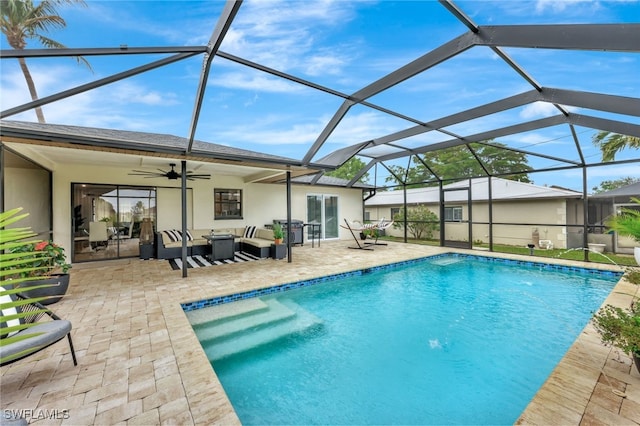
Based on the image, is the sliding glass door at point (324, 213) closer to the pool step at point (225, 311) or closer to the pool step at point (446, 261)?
the pool step at point (446, 261)

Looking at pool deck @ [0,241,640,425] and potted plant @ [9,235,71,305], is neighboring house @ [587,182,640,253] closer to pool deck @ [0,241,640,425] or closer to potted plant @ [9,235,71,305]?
pool deck @ [0,241,640,425]

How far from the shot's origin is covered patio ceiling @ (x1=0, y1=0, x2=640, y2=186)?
3.48 meters

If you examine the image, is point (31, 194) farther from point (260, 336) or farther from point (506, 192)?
point (506, 192)

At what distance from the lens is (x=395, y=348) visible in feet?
12.6

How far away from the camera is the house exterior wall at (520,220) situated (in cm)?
1066

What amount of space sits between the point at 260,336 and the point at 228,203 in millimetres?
6786

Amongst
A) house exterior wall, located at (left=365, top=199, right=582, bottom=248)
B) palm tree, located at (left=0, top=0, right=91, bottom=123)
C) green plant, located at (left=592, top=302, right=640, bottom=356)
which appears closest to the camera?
green plant, located at (left=592, top=302, right=640, bottom=356)

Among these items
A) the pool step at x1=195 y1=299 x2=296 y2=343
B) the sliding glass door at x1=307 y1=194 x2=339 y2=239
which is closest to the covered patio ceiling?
the pool step at x1=195 y1=299 x2=296 y2=343

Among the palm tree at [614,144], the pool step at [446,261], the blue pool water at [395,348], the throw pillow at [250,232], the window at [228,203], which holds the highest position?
the palm tree at [614,144]

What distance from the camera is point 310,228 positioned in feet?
39.4

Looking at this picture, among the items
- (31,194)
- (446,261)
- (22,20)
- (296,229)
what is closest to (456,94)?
(446,261)

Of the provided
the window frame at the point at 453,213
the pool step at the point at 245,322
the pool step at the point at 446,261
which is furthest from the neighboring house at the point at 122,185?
the window frame at the point at 453,213

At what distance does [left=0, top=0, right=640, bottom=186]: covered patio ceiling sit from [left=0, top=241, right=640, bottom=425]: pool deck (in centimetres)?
298

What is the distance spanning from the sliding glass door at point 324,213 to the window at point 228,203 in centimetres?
292
